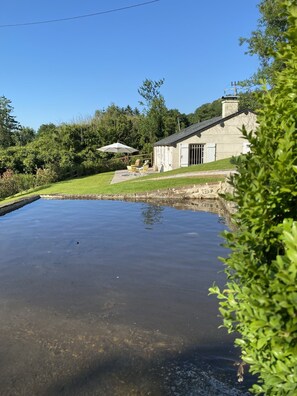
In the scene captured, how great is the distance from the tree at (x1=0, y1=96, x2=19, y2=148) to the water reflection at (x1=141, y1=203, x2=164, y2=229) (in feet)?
177

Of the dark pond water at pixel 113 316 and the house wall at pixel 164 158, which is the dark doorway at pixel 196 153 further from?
the dark pond water at pixel 113 316

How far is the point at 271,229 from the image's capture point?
1.97 meters

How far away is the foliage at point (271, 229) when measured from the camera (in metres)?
1.65

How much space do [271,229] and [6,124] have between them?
7306cm

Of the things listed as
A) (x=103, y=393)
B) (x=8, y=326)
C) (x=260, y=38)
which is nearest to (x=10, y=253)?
(x=8, y=326)

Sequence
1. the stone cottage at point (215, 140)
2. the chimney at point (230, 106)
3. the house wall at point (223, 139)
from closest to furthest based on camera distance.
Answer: the stone cottage at point (215, 140)
the house wall at point (223, 139)
the chimney at point (230, 106)

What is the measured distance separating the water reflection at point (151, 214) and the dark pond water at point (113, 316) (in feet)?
5.54

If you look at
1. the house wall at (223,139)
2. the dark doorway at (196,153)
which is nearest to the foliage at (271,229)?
the house wall at (223,139)

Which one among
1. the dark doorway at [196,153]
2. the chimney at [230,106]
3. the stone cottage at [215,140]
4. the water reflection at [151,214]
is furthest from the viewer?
the dark doorway at [196,153]

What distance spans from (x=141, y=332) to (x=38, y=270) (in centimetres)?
360

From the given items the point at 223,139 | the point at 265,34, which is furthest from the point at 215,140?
the point at 265,34

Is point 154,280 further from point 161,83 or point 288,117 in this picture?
point 161,83

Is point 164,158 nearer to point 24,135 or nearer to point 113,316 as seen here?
point 113,316

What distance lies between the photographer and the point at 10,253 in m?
9.15
